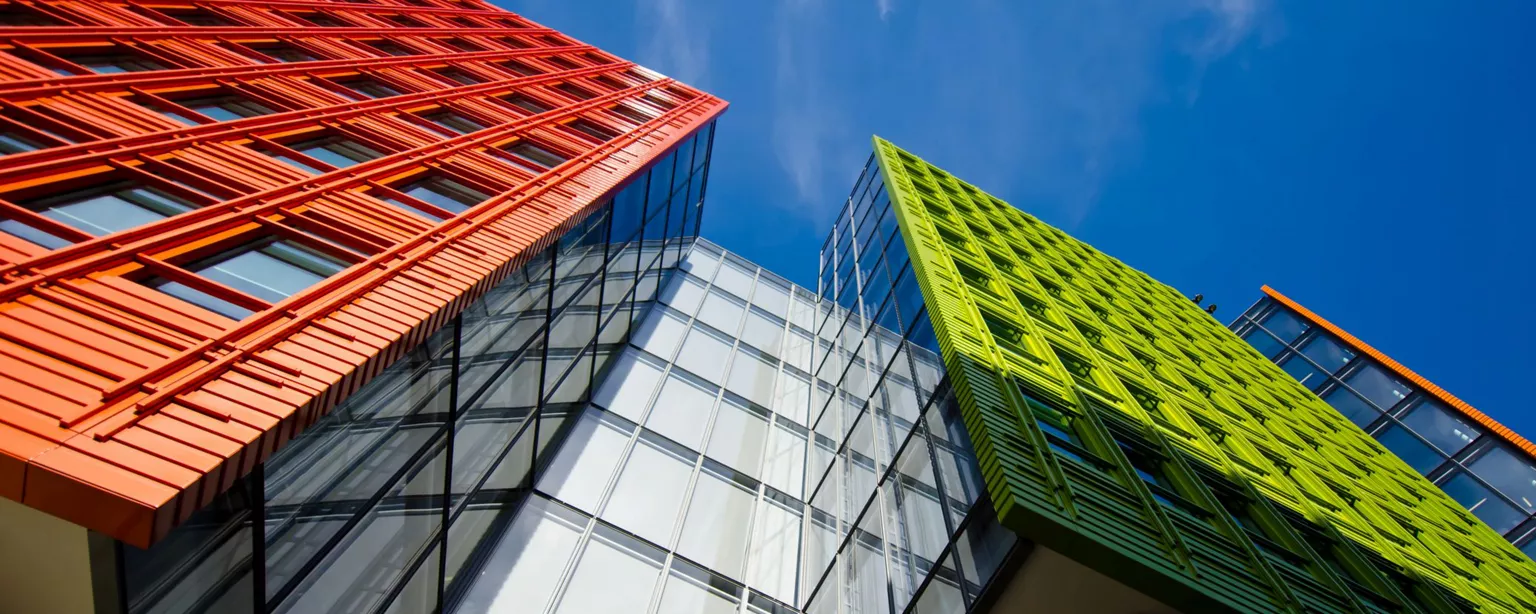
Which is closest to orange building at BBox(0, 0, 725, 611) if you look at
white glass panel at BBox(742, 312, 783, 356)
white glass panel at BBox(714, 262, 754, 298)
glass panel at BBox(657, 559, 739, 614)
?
glass panel at BBox(657, 559, 739, 614)

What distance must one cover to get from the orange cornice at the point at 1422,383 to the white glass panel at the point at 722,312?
95.7ft

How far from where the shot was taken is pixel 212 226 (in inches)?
285

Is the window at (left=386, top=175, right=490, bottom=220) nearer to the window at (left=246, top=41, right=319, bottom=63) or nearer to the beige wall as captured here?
the window at (left=246, top=41, right=319, bottom=63)

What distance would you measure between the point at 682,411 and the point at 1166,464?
9.86 metres

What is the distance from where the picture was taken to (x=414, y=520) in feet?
28.6

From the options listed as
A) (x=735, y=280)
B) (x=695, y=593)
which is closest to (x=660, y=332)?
(x=735, y=280)

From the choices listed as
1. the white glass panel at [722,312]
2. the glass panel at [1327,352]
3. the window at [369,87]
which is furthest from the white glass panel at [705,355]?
the glass panel at [1327,352]

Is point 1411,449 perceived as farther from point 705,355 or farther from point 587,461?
point 587,461

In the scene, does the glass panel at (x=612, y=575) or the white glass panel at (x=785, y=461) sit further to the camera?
the white glass panel at (x=785, y=461)

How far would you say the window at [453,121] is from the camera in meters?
→ 14.2

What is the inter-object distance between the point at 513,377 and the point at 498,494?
1941 millimetres

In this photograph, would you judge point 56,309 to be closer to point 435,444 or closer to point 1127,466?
point 435,444

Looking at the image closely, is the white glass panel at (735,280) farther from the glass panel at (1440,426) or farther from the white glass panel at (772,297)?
the glass panel at (1440,426)

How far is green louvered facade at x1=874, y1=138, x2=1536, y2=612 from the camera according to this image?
7.48 m
